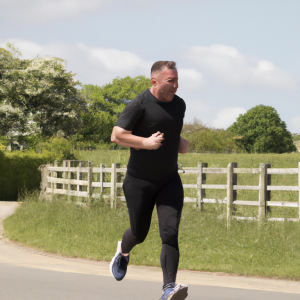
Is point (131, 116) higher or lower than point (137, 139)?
higher

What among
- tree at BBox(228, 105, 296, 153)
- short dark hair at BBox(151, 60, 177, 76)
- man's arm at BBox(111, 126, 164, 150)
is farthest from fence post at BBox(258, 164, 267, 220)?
tree at BBox(228, 105, 296, 153)

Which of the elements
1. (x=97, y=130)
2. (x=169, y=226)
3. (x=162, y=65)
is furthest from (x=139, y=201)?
(x=97, y=130)

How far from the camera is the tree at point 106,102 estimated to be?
67.1 meters

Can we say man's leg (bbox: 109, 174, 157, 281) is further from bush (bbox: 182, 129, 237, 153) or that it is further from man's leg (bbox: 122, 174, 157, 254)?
bush (bbox: 182, 129, 237, 153)

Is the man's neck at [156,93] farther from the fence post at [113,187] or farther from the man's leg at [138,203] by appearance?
the fence post at [113,187]

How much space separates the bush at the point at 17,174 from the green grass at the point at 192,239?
38.7 feet

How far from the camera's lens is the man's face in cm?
380

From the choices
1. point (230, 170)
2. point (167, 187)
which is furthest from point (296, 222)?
point (167, 187)

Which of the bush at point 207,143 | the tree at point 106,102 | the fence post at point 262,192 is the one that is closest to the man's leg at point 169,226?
the fence post at point 262,192

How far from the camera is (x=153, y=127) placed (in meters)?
3.85

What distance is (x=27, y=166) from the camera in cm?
2475

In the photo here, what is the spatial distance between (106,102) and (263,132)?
89.1 ft

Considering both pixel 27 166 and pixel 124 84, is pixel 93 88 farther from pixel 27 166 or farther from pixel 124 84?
pixel 27 166

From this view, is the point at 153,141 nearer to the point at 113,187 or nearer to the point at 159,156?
the point at 159,156
